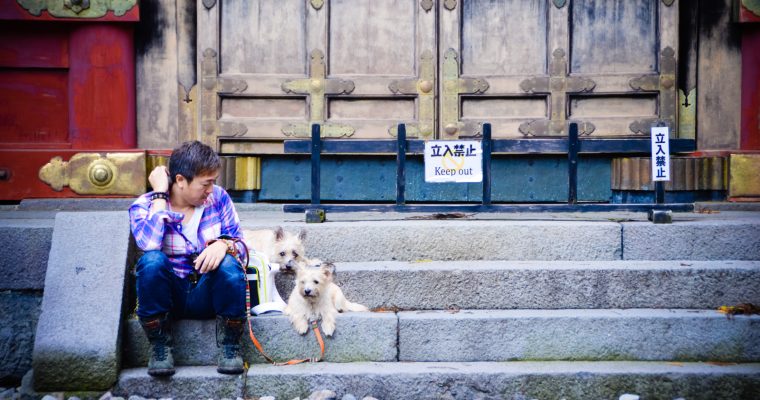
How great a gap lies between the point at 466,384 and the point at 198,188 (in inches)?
70.3

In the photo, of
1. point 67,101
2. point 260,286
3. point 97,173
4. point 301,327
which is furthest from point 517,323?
point 67,101

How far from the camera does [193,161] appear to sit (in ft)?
12.0

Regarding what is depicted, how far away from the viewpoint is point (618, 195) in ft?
22.4

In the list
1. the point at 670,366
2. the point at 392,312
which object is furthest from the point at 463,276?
the point at 670,366

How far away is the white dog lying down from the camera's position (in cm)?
390

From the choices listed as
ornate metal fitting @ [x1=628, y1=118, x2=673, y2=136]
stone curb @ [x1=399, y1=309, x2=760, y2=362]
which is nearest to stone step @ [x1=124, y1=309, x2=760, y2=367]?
stone curb @ [x1=399, y1=309, x2=760, y2=362]

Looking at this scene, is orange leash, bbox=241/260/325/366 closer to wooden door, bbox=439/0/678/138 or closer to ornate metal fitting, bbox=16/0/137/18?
wooden door, bbox=439/0/678/138

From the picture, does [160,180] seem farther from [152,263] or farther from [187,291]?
[187,291]

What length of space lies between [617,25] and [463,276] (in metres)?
3.74

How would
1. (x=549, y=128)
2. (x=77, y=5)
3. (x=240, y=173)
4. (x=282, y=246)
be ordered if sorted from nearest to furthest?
(x=282, y=246)
(x=77, y=5)
(x=549, y=128)
(x=240, y=173)

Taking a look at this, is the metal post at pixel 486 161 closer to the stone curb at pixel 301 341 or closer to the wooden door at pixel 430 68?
the wooden door at pixel 430 68

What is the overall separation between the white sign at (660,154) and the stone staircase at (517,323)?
62 cm

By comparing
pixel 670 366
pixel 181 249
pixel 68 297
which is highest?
pixel 181 249

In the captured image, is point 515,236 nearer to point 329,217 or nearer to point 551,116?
point 329,217
